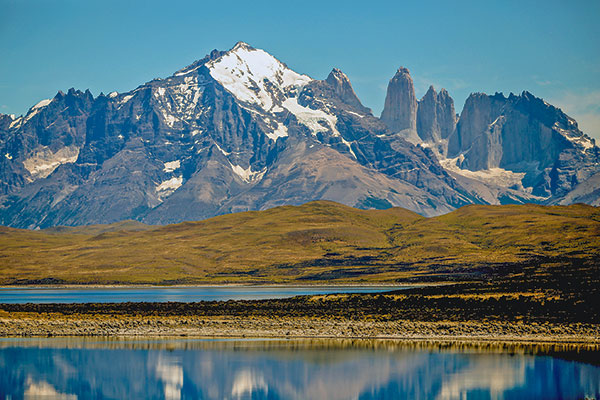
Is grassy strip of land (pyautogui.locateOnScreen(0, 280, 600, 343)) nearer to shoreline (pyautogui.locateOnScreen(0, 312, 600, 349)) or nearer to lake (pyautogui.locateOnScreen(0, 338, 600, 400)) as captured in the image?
shoreline (pyautogui.locateOnScreen(0, 312, 600, 349))

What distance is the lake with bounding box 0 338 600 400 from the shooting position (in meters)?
67.1

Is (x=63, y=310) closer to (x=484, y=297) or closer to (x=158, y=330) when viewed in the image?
(x=158, y=330)

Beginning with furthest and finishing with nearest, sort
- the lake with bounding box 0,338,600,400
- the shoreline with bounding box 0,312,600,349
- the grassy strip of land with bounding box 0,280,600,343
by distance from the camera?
the grassy strip of land with bounding box 0,280,600,343
the shoreline with bounding box 0,312,600,349
the lake with bounding box 0,338,600,400

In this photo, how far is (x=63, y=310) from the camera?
127250mm

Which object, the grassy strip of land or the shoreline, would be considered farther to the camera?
the grassy strip of land

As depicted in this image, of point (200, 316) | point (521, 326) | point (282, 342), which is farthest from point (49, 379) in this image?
point (521, 326)

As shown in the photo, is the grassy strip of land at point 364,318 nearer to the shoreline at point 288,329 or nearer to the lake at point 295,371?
the shoreline at point 288,329

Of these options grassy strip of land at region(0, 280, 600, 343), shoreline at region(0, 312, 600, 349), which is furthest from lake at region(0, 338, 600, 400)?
grassy strip of land at region(0, 280, 600, 343)

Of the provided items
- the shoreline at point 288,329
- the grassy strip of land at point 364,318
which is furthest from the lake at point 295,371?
the grassy strip of land at point 364,318

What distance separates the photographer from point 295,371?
245ft

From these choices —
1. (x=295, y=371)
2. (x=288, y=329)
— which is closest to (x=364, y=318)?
(x=288, y=329)

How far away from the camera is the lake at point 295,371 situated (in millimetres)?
67062

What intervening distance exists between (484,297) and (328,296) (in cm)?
2859

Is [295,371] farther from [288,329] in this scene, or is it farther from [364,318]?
[364,318]
